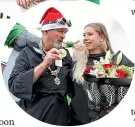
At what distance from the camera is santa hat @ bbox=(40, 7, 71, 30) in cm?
153

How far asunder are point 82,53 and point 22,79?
0.60 ft

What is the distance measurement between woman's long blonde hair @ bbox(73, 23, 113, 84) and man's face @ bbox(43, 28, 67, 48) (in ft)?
0.16

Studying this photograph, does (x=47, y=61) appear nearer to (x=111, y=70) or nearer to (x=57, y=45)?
(x=57, y=45)

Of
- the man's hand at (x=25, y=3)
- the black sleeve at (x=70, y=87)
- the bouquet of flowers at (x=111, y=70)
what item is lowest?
the black sleeve at (x=70, y=87)

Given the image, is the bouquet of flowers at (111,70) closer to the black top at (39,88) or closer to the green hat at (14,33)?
the black top at (39,88)

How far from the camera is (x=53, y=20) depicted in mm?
1532

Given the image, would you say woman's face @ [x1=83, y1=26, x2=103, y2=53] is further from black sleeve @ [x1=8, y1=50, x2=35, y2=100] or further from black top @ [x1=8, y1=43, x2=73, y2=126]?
black sleeve @ [x1=8, y1=50, x2=35, y2=100]

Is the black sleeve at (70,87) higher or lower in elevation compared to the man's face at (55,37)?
lower

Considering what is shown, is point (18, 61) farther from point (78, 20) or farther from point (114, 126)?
point (114, 126)

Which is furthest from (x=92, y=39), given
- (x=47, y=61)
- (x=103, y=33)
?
(x=47, y=61)

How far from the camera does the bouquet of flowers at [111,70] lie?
1.51m

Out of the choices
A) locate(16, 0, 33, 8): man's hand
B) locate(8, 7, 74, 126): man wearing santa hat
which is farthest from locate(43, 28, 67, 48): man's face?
locate(16, 0, 33, 8): man's hand

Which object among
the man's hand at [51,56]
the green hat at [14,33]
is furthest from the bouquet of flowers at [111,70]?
the green hat at [14,33]

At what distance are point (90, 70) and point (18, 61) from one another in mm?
203
